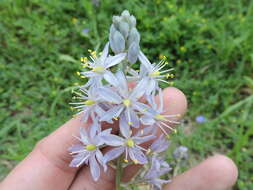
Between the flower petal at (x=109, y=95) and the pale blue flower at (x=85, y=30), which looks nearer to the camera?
the flower petal at (x=109, y=95)

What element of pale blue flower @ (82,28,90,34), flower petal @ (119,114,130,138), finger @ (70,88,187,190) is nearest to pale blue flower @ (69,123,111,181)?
flower petal @ (119,114,130,138)

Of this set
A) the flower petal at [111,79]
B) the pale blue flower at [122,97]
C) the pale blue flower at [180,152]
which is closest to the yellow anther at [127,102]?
the pale blue flower at [122,97]

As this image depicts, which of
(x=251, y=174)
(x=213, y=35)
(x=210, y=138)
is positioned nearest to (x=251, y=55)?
(x=213, y=35)

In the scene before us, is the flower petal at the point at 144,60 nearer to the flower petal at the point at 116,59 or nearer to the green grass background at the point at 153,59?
the flower petal at the point at 116,59

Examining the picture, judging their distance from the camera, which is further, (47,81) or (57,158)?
(47,81)

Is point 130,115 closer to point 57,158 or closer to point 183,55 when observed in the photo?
point 57,158

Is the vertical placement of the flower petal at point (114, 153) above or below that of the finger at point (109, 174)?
above
